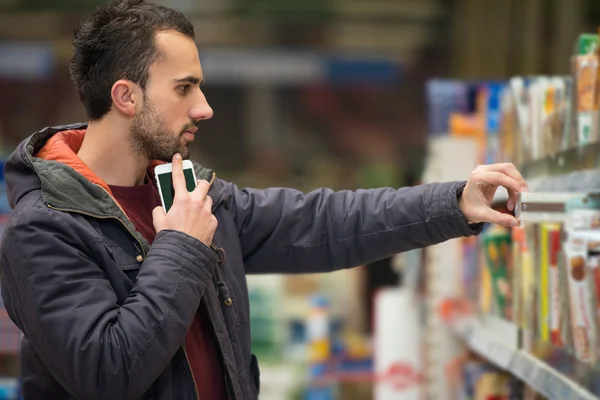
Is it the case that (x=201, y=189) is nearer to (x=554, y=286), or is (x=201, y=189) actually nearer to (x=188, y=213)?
(x=188, y=213)

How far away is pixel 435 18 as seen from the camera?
854 centimetres

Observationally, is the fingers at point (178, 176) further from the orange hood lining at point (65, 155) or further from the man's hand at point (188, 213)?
the orange hood lining at point (65, 155)

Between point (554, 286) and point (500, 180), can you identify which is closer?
point (500, 180)

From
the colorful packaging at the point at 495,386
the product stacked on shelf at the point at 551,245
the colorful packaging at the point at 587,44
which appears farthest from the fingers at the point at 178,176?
the colorful packaging at the point at 495,386

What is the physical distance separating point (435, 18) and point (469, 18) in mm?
400

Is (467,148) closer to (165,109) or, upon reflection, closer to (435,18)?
(165,109)

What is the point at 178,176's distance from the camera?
1.92 m

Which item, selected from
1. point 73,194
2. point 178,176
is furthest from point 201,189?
point 73,194

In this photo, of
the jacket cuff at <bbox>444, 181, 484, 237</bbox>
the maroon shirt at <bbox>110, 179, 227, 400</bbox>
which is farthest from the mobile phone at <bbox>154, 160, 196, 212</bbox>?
the jacket cuff at <bbox>444, 181, 484, 237</bbox>

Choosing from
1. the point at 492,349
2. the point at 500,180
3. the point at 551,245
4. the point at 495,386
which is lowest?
the point at 495,386

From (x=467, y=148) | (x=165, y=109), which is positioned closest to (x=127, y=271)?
(x=165, y=109)

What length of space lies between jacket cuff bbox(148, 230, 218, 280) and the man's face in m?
0.26

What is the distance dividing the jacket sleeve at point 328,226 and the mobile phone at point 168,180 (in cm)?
25

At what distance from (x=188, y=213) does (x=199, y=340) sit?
0.30m
